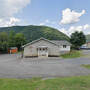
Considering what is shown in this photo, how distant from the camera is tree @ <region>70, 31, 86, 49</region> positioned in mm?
34334

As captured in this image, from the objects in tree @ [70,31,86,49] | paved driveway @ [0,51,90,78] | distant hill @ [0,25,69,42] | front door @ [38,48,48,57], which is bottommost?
paved driveway @ [0,51,90,78]

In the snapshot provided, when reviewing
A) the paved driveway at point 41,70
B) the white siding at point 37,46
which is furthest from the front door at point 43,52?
the paved driveway at point 41,70

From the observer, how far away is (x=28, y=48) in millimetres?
17297

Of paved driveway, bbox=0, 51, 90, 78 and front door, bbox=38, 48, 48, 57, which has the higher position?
front door, bbox=38, 48, 48, 57

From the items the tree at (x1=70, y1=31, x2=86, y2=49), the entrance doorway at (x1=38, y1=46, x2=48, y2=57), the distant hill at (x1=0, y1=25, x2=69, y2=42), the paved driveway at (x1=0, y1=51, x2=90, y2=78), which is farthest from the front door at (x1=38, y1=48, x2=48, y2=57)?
the distant hill at (x1=0, y1=25, x2=69, y2=42)

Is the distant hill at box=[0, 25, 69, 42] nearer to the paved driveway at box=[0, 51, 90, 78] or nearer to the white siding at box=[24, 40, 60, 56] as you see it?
the white siding at box=[24, 40, 60, 56]

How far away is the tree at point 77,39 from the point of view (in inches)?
1352

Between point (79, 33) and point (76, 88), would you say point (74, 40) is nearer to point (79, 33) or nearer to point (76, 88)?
point (79, 33)

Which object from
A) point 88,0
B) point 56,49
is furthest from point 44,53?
point 88,0

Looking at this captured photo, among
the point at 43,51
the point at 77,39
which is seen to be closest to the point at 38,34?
the point at 77,39

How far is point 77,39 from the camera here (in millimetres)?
34156

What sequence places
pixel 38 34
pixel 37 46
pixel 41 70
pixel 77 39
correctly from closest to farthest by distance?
pixel 41 70 → pixel 37 46 → pixel 77 39 → pixel 38 34

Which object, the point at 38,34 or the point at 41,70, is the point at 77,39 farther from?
the point at 38,34

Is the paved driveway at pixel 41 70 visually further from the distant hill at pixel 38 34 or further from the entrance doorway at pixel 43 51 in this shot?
the distant hill at pixel 38 34
